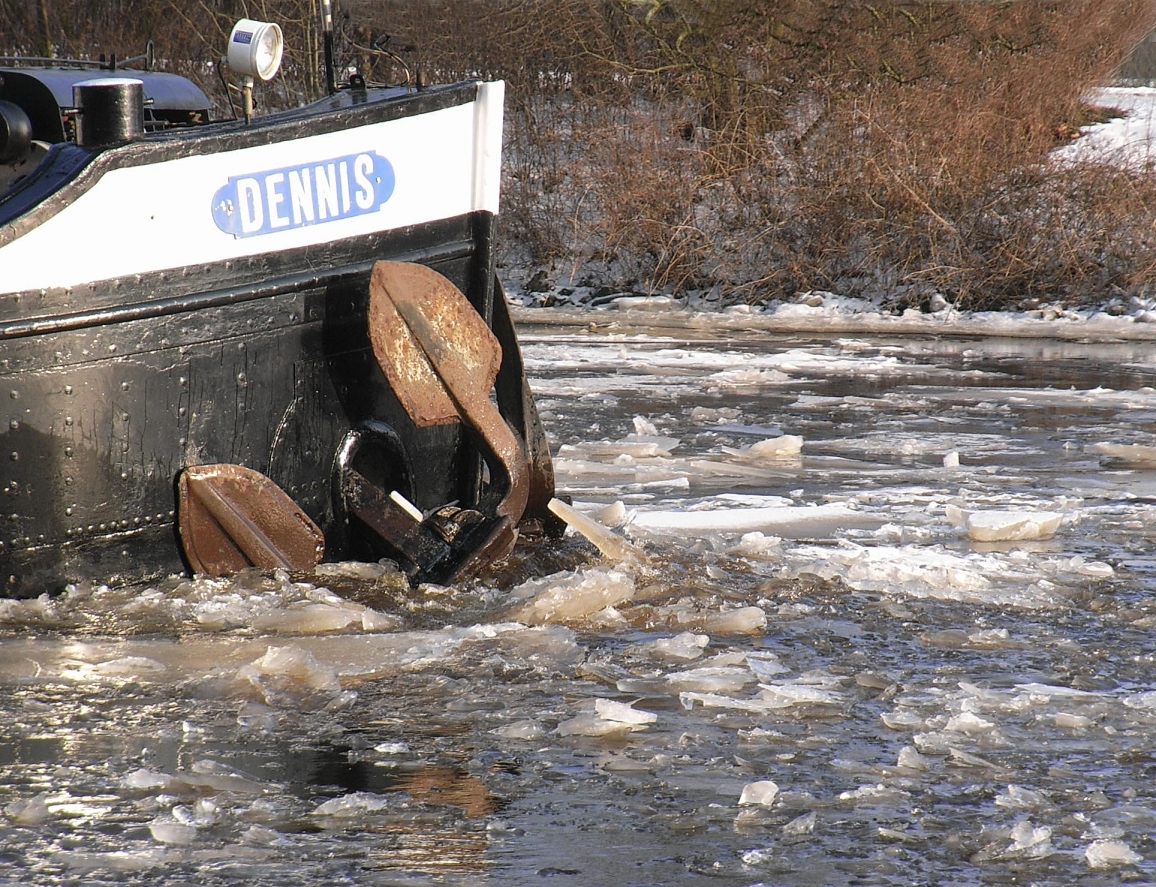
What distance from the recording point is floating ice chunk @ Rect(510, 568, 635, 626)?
4.66m

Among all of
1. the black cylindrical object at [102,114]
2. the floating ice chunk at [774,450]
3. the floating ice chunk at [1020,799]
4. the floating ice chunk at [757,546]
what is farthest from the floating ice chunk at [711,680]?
the floating ice chunk at [774,450]

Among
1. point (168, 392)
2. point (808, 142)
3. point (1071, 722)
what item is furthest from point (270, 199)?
point (808, 142)

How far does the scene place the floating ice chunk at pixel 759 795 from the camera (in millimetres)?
3256

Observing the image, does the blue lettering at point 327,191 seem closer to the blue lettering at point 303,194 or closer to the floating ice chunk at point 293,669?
the blue lettering at point 303,194

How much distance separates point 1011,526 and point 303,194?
282cm

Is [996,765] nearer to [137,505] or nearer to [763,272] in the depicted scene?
[137,505]

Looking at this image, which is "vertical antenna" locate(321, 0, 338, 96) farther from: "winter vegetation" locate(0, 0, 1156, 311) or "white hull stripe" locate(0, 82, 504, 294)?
"winter vegetation" locate(0, 0, 1156, 311)

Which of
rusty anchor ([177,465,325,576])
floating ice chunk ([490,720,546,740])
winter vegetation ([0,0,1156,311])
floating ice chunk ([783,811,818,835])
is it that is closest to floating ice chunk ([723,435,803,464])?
rusty anchor ([177,465,325,576])

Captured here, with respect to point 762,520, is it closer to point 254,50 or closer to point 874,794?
point 254,50

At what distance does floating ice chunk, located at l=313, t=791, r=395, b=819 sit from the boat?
70.2 inches

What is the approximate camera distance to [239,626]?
14.9ft

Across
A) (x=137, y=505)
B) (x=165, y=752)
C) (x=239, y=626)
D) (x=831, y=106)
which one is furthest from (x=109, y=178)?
(x=831, y=106)

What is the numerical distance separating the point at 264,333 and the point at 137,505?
0.68 meters

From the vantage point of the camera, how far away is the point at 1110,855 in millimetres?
3000
